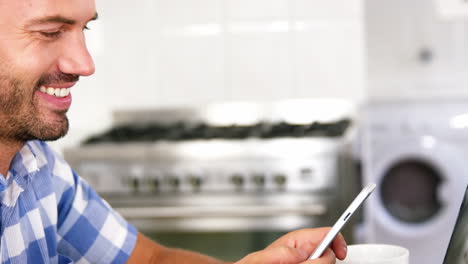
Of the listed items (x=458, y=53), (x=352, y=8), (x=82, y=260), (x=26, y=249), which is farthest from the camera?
(x=458, y=53)

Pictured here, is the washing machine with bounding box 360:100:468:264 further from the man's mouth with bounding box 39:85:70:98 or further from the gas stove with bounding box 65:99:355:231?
the man's mouth with bounding box 39:85:70:98

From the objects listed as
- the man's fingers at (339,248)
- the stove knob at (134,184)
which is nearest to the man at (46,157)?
the man's fingers at (339,248)

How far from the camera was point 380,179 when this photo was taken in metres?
3.08

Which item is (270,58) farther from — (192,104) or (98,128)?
(98,128)

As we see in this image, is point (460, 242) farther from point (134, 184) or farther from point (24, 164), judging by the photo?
point (134, 184)

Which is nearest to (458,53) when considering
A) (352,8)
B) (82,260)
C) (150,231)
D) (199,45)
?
(352,8)

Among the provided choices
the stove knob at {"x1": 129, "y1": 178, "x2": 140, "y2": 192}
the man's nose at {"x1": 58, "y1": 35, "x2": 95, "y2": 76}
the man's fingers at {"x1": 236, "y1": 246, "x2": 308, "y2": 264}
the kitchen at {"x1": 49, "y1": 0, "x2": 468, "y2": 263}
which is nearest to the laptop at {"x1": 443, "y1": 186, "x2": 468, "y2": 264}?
the man's fingers at {"x1": 236, "y1": 246, "x2": 308, "y2": 264}

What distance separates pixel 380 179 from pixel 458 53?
29.5 inches

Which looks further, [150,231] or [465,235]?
[150,231]

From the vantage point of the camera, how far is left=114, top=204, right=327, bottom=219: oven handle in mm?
2377

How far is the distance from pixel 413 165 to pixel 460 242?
2378 millimetres

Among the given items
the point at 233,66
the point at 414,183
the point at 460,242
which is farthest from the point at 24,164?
the point at 414,183

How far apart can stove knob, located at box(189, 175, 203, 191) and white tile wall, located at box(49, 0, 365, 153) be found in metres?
0.61

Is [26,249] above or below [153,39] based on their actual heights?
below
